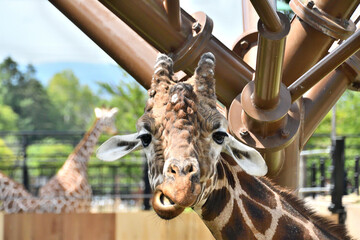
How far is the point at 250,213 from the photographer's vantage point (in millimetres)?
2963

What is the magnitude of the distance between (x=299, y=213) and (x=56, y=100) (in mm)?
74331

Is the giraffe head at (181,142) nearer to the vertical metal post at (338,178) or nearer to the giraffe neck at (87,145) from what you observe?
the vertical metal post at (338,178)

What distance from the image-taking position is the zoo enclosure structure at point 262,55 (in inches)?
119

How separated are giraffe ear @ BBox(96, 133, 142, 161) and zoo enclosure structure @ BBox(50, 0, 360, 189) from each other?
0.67m

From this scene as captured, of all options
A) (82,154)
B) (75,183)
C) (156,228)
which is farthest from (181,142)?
(82,154)

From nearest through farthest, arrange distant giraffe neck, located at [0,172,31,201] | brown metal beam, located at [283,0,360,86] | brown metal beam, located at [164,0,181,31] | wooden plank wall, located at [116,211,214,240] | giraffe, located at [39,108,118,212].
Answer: brown metal beam, located at [164,0,181,31]
brown metal beam, located at [283,0,360,86]
wooden plank wall, located at [116,211,214,240]
distant giraffe neck, located at [0,172,31,201]
giraffe, located at [39,108,118,212]

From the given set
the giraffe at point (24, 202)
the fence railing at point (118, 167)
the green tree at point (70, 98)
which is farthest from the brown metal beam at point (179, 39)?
the green tree at point (70, 98)

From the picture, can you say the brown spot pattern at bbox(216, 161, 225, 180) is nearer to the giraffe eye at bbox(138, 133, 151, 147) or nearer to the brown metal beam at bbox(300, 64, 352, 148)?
the giraffe eye at bbox(138, 133, 151, 147)

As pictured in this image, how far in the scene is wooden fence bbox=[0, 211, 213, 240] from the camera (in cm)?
890

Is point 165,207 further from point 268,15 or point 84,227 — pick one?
point 84,227

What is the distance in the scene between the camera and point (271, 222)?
2982mm

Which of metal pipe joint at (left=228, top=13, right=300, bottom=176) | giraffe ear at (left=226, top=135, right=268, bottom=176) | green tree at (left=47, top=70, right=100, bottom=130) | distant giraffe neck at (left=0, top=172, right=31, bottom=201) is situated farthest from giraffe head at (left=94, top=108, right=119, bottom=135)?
green tree at (left=47, top=70, right=100, bottom=130)

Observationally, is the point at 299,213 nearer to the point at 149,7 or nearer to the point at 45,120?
the point at 149,7

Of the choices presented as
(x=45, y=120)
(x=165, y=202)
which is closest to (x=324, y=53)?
(x=165, y=202)
